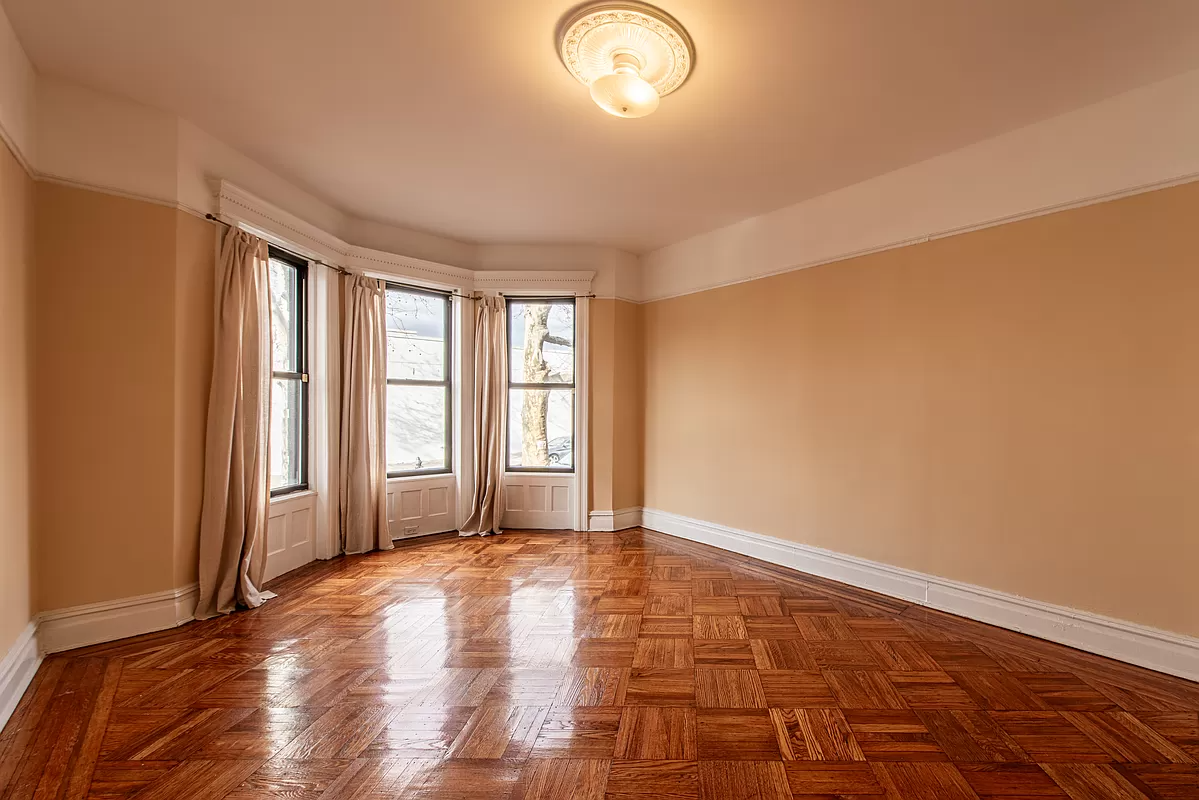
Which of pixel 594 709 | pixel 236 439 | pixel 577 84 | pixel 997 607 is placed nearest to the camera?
pixel 594 709

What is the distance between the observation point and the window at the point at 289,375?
3979mm

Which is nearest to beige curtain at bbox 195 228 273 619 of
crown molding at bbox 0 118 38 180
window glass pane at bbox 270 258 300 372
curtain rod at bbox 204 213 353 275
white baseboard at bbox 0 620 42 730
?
curtain rod at bbox 204 213 353 275

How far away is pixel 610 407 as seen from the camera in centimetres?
535

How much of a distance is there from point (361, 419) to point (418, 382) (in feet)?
2.34

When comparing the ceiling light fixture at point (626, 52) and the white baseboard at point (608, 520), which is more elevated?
the ceiling light fixture at point (626, 52)

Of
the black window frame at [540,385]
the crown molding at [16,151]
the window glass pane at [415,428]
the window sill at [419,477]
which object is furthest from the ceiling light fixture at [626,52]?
the window sill at [419,477]

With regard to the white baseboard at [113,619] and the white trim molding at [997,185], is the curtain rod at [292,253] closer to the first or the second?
the white baseboard at [113,619]

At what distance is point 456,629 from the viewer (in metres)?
3.00

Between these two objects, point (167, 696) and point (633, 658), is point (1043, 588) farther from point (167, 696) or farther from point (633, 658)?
point (167, 696)

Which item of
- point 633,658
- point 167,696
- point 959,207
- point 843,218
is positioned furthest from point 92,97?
point 959,207

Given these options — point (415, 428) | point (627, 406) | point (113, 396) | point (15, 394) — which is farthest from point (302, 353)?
point (627, 406)

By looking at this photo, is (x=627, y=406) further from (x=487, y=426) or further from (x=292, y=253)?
(x=292, y=253)

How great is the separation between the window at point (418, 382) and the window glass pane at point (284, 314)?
0.84 meters

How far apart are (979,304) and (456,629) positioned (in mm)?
3500
